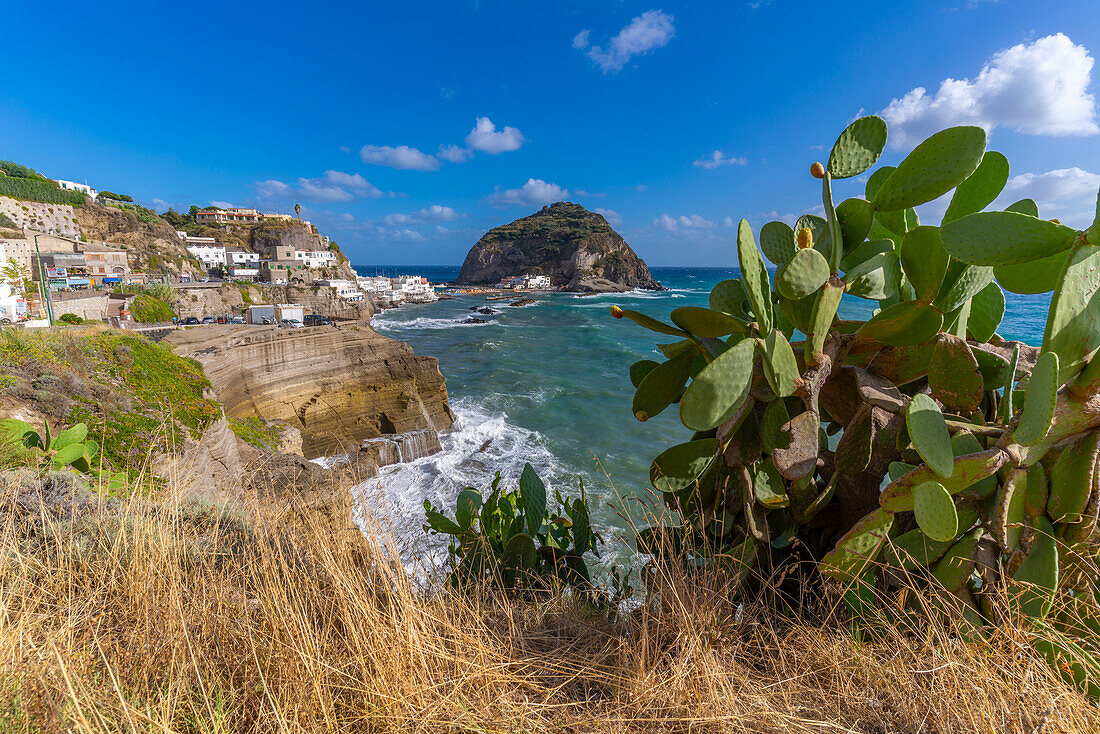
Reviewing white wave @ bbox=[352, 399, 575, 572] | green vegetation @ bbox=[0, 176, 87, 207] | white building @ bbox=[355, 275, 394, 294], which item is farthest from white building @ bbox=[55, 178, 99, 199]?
white wave @ bbox=[352, 399, 575, 572]

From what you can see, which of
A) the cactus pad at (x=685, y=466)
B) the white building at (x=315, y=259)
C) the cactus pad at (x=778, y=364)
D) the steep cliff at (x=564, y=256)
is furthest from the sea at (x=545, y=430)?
the steep cliff at (x=564, y=256)

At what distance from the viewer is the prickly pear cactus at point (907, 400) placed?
143 cm

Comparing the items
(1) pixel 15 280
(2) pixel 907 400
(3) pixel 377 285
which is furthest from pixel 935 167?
(3) pixel 377 285

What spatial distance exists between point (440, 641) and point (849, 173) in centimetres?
263

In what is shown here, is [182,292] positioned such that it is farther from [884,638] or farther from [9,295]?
[884,638]

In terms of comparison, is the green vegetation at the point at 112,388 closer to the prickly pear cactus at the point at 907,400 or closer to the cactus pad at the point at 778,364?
the prickly pear cactus at the point at 907,400

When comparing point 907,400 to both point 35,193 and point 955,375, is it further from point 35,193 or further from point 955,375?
point 35,193

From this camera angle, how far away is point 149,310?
70.9 ft

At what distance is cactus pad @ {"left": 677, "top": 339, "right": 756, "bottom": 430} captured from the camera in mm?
1656

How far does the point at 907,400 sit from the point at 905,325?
0.33 m

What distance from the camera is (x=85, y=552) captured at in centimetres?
241

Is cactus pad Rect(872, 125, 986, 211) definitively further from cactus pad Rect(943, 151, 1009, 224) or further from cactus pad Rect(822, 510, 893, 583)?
cactus pad Rect(822, 510, 893, 583)

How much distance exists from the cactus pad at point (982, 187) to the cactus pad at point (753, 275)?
94cm

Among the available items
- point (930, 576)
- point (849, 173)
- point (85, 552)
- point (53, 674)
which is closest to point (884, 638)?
point (930, 576)
